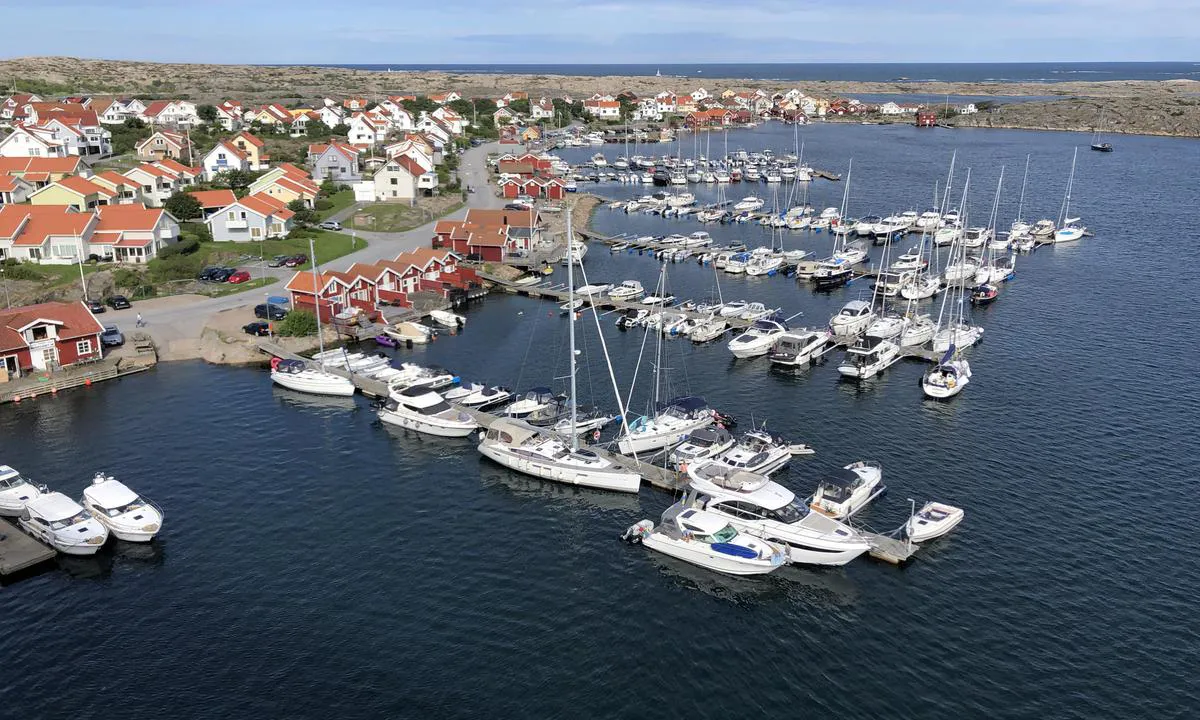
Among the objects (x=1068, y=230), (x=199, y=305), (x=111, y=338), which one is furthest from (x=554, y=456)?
(x=1068, y=230)

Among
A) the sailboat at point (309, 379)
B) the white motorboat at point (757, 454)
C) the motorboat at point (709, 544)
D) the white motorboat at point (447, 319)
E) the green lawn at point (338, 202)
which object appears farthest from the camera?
the green lawn at point (338, 202)

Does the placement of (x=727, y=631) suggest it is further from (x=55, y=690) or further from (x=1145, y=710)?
(x=55, y=690)

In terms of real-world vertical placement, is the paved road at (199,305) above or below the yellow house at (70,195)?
below

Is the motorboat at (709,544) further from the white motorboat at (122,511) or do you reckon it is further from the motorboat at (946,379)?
A: the motorboat at (946,379)

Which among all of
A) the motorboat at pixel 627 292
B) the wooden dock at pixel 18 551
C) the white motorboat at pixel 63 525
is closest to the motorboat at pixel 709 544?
the white motorboat at pixel 63 525

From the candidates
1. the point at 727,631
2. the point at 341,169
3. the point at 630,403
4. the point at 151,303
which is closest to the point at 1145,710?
the point at 727,631

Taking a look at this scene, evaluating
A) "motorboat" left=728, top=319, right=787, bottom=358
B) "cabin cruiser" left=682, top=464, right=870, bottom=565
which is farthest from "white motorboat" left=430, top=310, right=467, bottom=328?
"cabin cruiser" left=682, top=464, right=870, bottom=565
